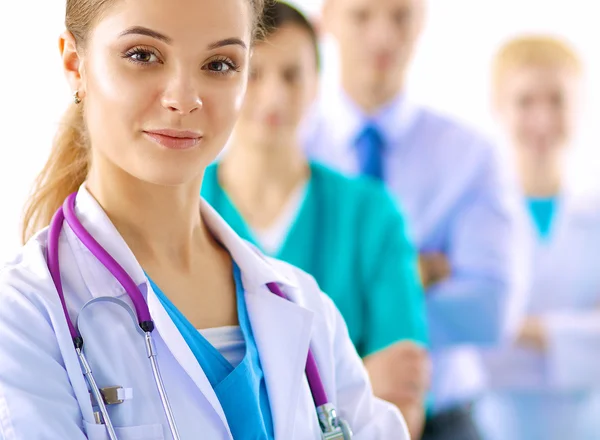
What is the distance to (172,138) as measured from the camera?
1.16 meters

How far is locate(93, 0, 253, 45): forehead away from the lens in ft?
3.71

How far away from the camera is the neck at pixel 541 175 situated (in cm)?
382

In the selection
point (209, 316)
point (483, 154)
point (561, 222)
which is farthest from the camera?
point (561, 222)

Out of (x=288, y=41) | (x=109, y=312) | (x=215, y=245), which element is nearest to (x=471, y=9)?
(x=288, y=41)

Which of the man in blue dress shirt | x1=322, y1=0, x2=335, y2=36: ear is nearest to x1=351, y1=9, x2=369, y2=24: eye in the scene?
the man in blue dress shirt

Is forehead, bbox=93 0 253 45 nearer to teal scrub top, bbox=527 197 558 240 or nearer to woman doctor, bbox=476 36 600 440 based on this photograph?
woman doctor, bbox=476 36 600 440

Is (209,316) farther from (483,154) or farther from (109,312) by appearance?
(483,154)

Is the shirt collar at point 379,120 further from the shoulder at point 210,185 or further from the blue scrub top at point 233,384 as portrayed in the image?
the blue scrub top at point 233,384

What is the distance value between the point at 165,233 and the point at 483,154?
1.69 m

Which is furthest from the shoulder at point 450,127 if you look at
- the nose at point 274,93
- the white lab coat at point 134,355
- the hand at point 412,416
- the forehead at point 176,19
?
the forehead at point 176,19

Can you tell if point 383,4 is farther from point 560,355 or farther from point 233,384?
point 233,384

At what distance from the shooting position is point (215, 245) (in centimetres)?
138

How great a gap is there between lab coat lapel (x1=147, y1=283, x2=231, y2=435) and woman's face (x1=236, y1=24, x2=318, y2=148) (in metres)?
1.03

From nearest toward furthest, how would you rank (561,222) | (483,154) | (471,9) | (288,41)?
(288,41) → (483,154) → (561,222) → (471,9)
